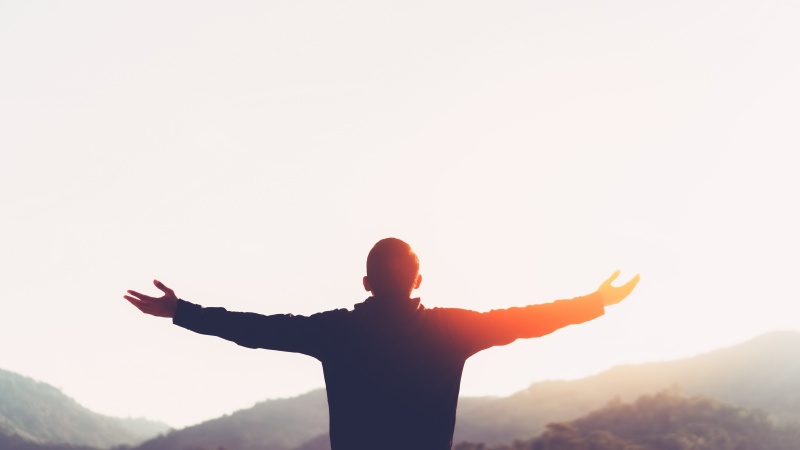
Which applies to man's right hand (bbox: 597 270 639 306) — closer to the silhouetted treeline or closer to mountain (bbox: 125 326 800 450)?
the silhouetted treeline

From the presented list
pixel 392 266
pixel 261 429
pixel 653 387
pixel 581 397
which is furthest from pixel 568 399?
pixel 392 266

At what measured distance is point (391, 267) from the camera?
14.1ft

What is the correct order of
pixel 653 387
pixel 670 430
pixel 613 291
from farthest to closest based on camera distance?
pixel 653 387 → pixel 670 430 → pixel 613 291

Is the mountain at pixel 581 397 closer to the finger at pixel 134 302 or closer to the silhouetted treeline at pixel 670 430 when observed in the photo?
the silhouetted treeline at pixel 670 430

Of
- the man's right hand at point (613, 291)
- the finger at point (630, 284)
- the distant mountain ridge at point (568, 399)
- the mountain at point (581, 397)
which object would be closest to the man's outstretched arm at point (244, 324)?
the man's right hand at point (613, 291)

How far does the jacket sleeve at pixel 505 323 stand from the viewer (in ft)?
14.2

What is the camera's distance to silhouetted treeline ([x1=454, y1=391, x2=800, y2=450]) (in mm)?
50656

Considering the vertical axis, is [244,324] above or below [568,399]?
below

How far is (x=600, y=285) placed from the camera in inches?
186

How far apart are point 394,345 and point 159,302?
1479 millimetres

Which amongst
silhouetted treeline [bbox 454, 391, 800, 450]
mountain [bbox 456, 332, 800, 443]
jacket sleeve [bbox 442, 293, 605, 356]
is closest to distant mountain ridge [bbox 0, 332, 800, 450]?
mountain [bbox 456, 332, 800, 443]

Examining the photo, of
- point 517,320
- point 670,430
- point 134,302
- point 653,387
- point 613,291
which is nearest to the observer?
point 517,320

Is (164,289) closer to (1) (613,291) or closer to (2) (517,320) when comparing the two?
(2) (517,320)

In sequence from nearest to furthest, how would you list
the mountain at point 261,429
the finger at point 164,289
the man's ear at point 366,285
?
1. the man's ear at point 366,285
2. the finger at point 164,289
3. the mountain at point 261,429
